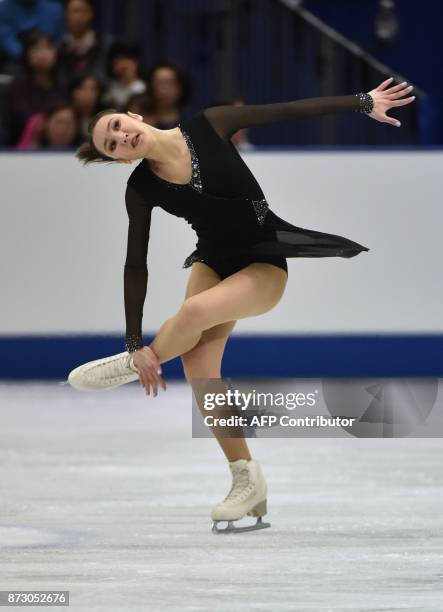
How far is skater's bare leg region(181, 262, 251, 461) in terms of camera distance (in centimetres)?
405

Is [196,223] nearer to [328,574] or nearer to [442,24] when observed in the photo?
[328,574]

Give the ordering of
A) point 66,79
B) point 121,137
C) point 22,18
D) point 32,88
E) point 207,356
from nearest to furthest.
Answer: point 121,137, point 207,356, point 32,88, point 66,79, point 22,18

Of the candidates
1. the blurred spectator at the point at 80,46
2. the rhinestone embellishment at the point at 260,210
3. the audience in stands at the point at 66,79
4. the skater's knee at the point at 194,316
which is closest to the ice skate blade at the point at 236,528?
the skater's knee at the point at 194,316

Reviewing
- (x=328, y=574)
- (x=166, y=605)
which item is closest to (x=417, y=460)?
(x=328, y=574)

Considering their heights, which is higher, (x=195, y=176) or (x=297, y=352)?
(x=195, y=176)

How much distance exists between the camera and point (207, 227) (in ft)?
13.0

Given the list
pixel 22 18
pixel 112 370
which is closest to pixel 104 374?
pixel 112 370

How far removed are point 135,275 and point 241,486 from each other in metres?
0.73

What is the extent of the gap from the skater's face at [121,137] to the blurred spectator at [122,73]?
4224 millimetres

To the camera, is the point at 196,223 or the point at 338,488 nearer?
the point at 196,223

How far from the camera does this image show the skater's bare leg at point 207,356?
405 centimetres

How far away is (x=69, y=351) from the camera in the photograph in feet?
25.0

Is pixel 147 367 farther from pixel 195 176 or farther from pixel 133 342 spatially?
pixel 195 176

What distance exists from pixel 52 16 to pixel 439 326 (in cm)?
299
